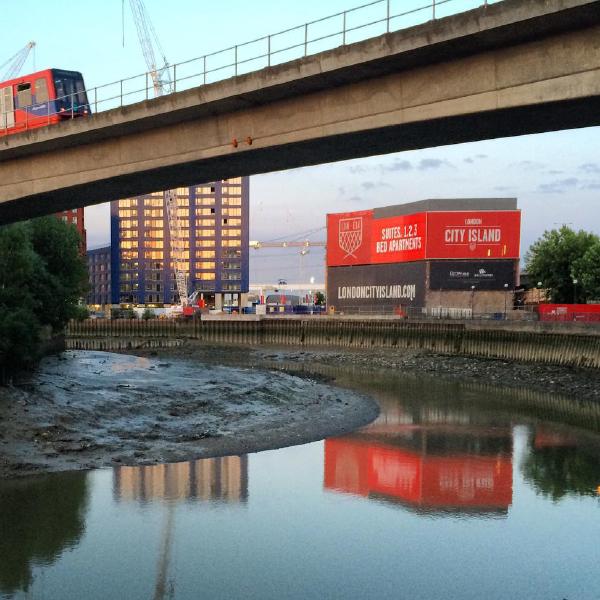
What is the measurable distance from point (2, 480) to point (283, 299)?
161007 mm

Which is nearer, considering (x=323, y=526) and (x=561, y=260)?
(x=323, y=526)

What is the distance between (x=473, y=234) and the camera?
9006cm

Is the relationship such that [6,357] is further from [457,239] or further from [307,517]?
[457,239]

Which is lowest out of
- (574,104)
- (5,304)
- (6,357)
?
(6,357)

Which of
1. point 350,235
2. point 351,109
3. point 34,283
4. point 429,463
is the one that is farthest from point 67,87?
point 350,235

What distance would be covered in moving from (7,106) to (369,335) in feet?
172

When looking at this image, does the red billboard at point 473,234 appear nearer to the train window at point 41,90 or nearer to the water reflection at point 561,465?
the water reflection at point 561,465

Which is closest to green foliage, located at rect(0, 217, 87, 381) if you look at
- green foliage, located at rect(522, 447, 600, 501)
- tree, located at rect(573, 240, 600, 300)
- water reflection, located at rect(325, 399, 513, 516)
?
water reflection, located at rect(325, 399, 513, 516)

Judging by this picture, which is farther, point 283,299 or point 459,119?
point 283,299

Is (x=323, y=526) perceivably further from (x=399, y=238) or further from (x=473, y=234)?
(x=399, y=238)

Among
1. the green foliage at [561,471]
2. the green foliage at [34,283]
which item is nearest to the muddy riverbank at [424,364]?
the green foliage at [561,471]

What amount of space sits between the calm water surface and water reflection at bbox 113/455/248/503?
0.06m

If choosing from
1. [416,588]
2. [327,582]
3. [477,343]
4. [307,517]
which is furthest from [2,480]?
[477,343]

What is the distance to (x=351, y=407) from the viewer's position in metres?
36.3
